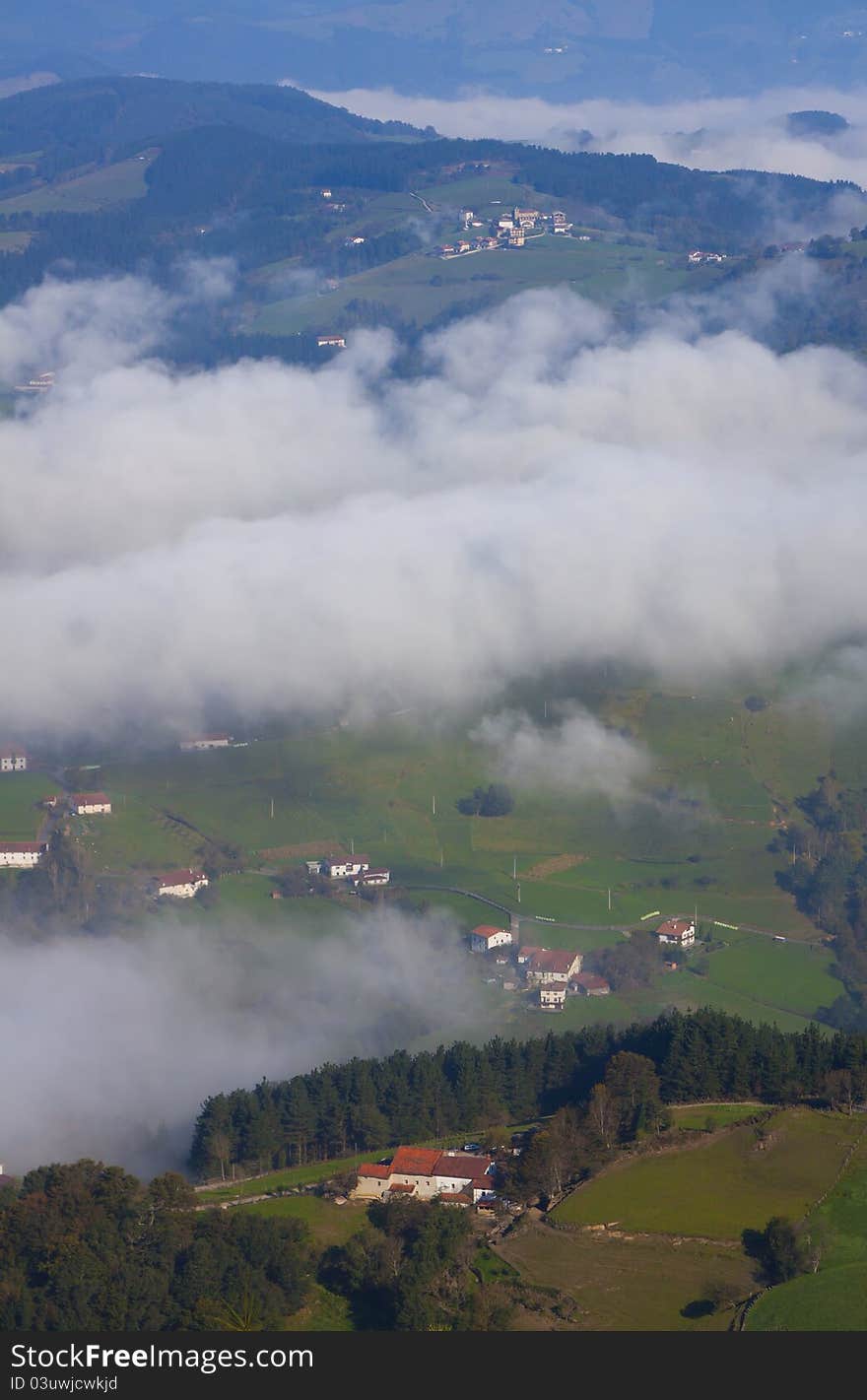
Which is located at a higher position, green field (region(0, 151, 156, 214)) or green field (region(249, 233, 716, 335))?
green field (region(0, 151, 156, 214))

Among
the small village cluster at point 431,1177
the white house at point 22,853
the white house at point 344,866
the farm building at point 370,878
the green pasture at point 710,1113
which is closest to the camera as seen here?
the small village cluster at point 431,1177

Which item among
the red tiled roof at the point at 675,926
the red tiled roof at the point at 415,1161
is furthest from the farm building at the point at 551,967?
the red tiled roof at the point at 415,1161

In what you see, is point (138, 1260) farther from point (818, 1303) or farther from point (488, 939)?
point (488, 939)

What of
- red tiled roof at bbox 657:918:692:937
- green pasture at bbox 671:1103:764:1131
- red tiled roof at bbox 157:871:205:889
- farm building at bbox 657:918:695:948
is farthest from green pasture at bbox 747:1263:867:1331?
red tiled roof at bbox 157:871:205:889

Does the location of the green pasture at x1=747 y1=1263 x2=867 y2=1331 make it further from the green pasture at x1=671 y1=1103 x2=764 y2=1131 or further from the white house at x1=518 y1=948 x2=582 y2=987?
the white house at x1=518 y1=948 x2=582 y2=987

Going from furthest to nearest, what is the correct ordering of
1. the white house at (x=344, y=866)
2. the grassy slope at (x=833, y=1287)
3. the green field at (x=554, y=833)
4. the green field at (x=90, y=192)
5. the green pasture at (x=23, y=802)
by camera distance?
the green field at (x=90, y=192) < the green pasture at (x=23, y=802) < the white house at (x=344, y=866) < the green field at (x=554, y=833) < the grassy slope at (x=833, y=1287)

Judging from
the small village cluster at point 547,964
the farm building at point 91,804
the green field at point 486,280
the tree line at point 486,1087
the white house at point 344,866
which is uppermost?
the green field at point 486,280

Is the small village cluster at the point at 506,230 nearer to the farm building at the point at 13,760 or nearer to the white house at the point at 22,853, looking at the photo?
the farm building at the point at 13,760
